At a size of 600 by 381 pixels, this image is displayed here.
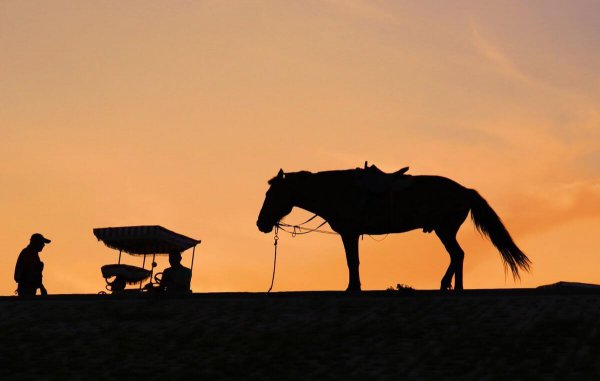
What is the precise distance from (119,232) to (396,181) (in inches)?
504

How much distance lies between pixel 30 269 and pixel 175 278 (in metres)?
3.93

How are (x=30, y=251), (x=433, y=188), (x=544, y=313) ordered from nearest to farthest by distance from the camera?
(x=544, y=313) → (x=433, y=188) → (x=30, y=251)

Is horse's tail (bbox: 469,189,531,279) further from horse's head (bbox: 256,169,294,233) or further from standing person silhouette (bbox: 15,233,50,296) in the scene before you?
standing person silhouette (bbox: 15,233,50,296)

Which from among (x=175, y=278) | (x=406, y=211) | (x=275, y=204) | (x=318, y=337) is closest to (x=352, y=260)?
(x=406, y=211)

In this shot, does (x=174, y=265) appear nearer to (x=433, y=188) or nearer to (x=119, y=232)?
(x=433, y=188)

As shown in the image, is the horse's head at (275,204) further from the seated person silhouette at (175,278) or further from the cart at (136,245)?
the cart at (136,245)

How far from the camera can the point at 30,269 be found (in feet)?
74.8

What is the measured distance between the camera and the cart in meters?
29.7

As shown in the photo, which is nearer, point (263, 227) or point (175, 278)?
point (175, 278)

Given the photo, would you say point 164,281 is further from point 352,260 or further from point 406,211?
point 406,211

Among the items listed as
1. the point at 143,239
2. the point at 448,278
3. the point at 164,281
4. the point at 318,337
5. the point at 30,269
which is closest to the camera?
the point at 318,337

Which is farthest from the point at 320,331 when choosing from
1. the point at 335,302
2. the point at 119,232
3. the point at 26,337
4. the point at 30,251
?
the point at 119,232

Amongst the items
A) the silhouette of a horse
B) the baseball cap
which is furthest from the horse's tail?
the baseball cap

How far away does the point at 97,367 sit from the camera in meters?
15.2
